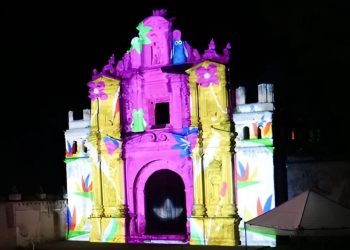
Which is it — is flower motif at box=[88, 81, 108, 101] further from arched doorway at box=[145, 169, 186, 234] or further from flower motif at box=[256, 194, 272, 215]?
flower motif at box=[256, 194, 272, 215]

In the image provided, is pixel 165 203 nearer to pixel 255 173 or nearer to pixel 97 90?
pixel 255 173

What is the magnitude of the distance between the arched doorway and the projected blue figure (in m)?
4.69

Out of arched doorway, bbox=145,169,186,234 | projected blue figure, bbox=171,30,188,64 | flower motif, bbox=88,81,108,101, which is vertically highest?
projected blue figure, bbox=171,30,188,64

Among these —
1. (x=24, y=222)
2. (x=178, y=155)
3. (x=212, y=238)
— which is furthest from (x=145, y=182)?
(x=24, y=222)

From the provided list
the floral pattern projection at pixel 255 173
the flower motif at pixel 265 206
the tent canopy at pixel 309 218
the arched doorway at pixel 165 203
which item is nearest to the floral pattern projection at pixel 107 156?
the arched doorway at pixel 165 203

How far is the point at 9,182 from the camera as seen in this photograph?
28.8 meters

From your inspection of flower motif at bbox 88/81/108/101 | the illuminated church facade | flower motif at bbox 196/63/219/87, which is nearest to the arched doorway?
the illuminated church facade

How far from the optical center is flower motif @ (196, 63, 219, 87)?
71.1 feet

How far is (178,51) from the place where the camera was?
22516mm

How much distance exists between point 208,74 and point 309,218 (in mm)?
10161

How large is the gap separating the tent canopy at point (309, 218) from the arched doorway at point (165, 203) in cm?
1022

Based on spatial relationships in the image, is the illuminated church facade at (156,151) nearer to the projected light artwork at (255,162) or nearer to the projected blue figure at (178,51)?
the projected blue figure at (178,51)

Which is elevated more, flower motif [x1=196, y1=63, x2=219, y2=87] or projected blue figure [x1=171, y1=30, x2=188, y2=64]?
projected blue figure [x1=171, y1=30, x2=188, y2=64]

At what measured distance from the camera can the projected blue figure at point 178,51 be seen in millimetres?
22453
